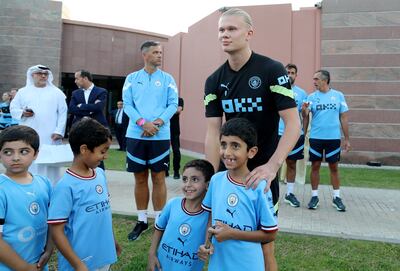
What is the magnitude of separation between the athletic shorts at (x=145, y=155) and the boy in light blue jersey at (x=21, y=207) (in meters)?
2.04

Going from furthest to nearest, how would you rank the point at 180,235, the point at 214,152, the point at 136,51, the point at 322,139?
the point at 136,51 < the point at 322,139 < the point at 214,152 < the point at 180,235

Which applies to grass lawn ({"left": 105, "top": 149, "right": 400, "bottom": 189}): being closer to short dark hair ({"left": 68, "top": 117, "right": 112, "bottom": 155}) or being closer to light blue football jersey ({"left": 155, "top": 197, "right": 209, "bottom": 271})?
light blue football jersey ({"left": 155, "top": 197, "right": 209, "bottom": 271})

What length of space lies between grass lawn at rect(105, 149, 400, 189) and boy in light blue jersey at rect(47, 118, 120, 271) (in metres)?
7.02

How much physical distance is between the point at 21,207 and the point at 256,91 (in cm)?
168

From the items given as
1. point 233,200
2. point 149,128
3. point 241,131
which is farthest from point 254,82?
point 149,128

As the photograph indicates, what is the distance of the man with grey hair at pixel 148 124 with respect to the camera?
4.63 m

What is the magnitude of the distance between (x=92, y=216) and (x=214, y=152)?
103cm

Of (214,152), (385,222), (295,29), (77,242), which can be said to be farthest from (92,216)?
(295,29)

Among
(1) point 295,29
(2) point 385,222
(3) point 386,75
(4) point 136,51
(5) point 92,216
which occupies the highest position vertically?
(4) point 136,51

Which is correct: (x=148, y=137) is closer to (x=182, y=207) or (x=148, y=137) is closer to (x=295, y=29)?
(x=182, y=207)

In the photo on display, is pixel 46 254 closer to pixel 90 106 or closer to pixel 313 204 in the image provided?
pixel 90 106

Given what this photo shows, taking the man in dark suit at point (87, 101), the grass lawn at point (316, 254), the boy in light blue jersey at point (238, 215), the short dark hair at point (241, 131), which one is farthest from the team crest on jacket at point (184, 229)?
the man in dark suit at point (87, 101)

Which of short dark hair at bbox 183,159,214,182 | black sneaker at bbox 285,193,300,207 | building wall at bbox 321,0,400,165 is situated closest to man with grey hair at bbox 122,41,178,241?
short dark hair at bbox 183,159,214,182

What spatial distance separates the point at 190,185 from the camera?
2764 mm
